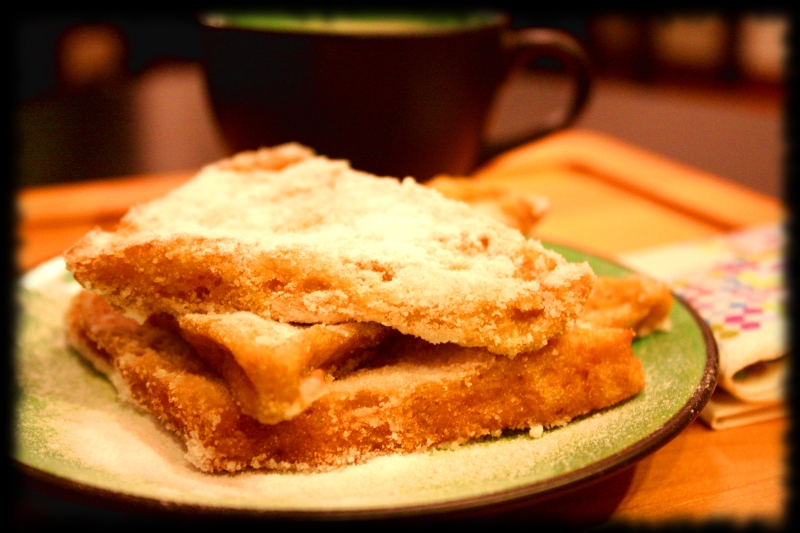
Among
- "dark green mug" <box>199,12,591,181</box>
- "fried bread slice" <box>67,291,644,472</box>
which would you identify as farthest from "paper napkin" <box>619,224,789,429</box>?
"dark green mug" <box>199,12,591,181</box>

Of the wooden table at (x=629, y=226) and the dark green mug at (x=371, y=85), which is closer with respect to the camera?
the wooden table at (x=629, y=226)


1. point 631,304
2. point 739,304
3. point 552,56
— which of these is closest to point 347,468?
point 631,304

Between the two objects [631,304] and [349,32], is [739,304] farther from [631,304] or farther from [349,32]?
[349,32]

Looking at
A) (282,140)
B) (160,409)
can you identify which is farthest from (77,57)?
(160,409)

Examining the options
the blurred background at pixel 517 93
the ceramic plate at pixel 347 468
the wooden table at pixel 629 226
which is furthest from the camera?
the blurred background at pixel 517 93

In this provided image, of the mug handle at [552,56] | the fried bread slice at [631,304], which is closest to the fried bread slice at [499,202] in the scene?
the fried bread slice at [631,304]

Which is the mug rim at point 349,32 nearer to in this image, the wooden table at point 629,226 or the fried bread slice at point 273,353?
the wooden table at point 629,226
